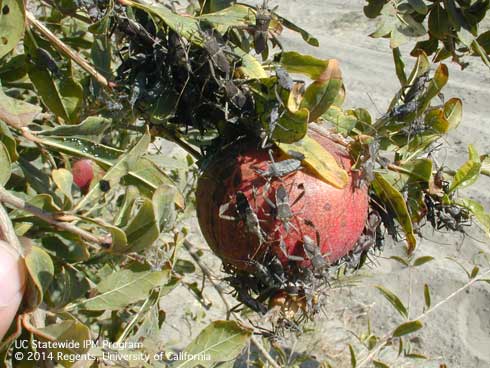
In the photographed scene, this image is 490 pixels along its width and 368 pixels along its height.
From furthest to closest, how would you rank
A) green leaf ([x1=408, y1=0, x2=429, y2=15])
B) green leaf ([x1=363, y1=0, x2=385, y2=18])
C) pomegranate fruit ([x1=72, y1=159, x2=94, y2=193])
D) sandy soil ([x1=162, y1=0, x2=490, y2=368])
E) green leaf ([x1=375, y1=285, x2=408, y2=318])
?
sandy soil ([x1=162, y1=0, x2=490, y2=368]), green leaf ([x1=375, y1=285, x2=408, y2=318]), pomegranate fruit ([x1=72, y1=159, x2=94, y2=193]), green leaf ([x1=363, y1=0, x2=385, y2=18]), green leaf ([x1=408, y1=0, x2=429, y2=15])

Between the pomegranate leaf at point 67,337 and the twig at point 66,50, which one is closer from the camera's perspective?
the pomegranate leaf at point 67,337

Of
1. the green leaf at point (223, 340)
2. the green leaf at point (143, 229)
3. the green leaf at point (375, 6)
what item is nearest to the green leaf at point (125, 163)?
the green leaf at point (143, 229)

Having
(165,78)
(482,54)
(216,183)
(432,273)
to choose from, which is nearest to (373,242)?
(216,183)

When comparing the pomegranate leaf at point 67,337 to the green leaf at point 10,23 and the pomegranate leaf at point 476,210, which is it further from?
the pomegranate leaf at point 476,210

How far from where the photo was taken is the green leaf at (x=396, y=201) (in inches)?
36.2

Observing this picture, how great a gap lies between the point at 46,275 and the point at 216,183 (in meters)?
0.28

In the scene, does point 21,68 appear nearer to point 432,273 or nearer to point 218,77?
point 218,77

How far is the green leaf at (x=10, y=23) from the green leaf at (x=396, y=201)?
1.98 feet

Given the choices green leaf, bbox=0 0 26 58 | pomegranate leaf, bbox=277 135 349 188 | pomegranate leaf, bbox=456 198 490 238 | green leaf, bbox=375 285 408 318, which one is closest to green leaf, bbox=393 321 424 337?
green leaf, bbox=375 285 408 318

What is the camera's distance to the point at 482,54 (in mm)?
1281

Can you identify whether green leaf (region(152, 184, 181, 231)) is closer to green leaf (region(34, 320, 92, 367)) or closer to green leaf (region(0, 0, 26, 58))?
green leaf (region(34, 320, 92, 367))

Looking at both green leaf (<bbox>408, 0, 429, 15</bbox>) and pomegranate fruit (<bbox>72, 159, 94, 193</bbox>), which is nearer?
green leaf (<bbox>408, 0, 429, 15</bbox>)

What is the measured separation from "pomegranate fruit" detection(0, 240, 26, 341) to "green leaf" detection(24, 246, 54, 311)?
2 cm

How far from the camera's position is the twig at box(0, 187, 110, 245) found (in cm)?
83
